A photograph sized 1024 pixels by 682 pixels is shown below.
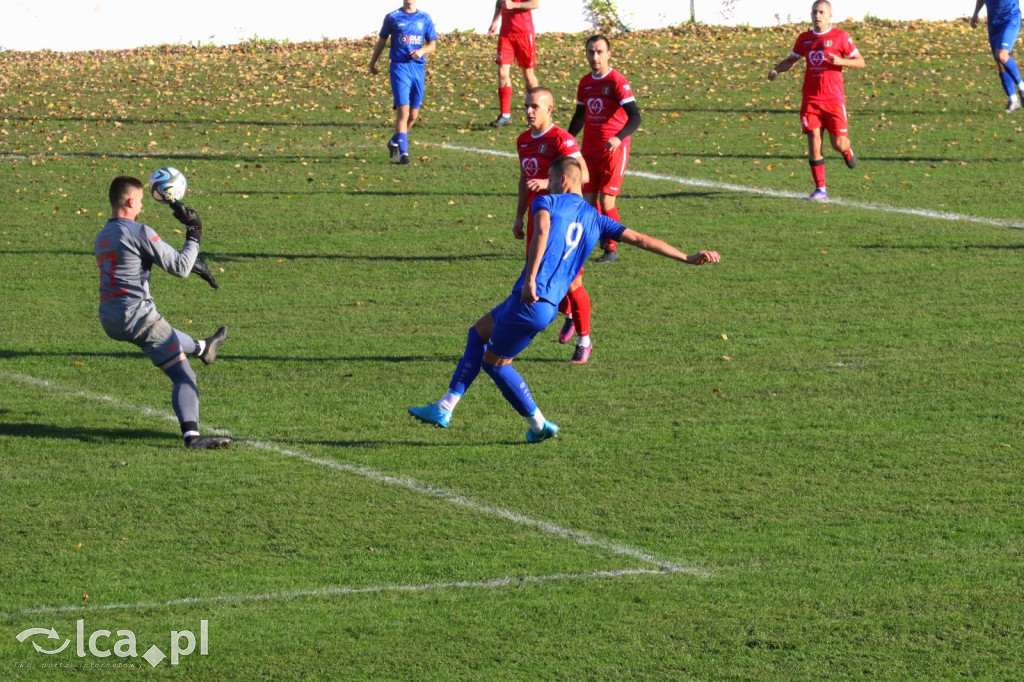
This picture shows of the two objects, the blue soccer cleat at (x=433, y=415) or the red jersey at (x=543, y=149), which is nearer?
the blue soccer cleat at (x=433, y=415)

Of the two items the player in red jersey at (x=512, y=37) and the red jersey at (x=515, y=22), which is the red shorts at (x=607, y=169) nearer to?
the player in red jersey at (x=512, y=37)

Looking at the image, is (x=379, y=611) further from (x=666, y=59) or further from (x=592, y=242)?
(x=666, y=59)

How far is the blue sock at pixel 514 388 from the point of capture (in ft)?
27.1

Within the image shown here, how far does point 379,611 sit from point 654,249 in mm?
2965

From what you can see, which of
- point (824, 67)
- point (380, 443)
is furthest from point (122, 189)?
point (824, 67)

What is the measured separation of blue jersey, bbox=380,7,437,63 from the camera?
18.3 metres

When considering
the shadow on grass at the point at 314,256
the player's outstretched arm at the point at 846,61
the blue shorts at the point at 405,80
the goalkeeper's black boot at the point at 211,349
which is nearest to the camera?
the goalkeeper's black boot at the point at 211,349

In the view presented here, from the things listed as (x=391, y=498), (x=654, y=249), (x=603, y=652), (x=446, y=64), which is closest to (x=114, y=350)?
(x=391, y=498)

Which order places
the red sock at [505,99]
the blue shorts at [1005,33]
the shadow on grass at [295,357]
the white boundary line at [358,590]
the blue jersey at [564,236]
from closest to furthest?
the white boundary line at [358,590], the blue jersey at [564,236], the shadow on grass at [295,357], the blue shorts at [1005,33], the red sock at [505,99]

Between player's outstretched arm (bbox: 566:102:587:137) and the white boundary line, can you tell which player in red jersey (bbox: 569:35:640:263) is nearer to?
player's outstretched arm (bbox: 566:102:587:137)

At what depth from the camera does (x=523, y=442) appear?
856 centimetres

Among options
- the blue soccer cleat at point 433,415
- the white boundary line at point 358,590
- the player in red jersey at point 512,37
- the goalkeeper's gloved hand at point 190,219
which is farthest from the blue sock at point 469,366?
the player in red jersey at point 512,37

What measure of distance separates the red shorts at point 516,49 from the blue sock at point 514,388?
1349 cm

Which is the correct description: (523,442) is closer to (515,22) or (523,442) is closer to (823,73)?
(823,73)
